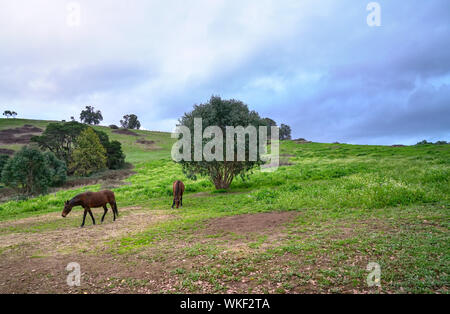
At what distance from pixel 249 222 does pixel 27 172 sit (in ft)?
88.3

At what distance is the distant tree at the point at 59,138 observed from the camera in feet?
184

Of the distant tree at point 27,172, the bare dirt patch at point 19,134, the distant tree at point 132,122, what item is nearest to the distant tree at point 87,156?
the distant tree at point 27,172

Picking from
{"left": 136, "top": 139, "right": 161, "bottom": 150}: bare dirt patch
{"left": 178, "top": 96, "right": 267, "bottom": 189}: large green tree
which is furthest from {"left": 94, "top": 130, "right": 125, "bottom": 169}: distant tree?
{"left": 178, "top": 96, "right": 267, "bottom": 189}: large green tree

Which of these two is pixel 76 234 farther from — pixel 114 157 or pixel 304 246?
pixel 114 157

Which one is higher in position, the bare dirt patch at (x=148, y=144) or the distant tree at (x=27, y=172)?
the bare dirt patch at (x=148, y=144)

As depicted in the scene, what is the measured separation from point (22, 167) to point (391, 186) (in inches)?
1316

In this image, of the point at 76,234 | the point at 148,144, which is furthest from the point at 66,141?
the point at 76,234

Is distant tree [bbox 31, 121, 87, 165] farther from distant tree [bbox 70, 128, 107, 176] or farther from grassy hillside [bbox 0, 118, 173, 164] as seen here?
grassy hillside [bbox 0, 118, 173, 164]

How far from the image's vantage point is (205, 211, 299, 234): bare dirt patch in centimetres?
1036

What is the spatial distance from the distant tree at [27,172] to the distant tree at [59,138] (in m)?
31.8

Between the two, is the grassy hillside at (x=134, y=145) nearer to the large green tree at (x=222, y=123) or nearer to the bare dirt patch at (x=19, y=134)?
the bare dirt patch at (x=19, y=134)

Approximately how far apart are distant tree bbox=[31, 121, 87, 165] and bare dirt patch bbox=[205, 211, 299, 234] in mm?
56224

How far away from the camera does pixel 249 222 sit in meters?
11.3
